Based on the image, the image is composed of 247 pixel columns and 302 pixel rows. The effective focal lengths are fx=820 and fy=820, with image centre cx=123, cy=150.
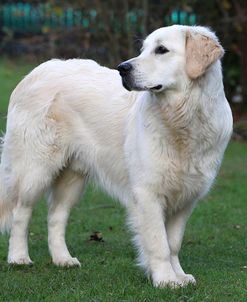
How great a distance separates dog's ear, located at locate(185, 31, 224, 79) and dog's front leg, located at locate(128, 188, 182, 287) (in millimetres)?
974

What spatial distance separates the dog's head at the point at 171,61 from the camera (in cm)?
588

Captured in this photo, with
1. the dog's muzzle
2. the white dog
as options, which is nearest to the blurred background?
the white dog

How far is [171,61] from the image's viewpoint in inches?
235

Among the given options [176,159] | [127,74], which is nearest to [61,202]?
[176,159]

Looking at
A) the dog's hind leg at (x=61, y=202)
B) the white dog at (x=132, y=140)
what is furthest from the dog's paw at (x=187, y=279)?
the dog's hind leg at (x=61, y=202)

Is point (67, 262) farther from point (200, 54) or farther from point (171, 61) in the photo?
point (200, 54)

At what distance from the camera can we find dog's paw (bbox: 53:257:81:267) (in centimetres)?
694

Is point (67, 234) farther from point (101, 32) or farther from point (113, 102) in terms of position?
point (101, 32)

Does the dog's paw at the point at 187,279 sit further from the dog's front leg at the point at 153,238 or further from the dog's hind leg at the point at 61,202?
the dog's hind leg at the point at 61,202

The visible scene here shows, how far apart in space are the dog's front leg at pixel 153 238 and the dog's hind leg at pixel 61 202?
45.9 inches

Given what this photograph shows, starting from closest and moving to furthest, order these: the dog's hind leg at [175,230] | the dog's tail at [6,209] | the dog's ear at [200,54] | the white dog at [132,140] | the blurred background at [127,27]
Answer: the dog's ear at [200,54], the white dog at [132,140], the dog's hind leg at [175,230], the dog's tail at [6,209], the blurred background at [127,27]

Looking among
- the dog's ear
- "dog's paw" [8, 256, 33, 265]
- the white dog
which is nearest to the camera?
the dog's ear

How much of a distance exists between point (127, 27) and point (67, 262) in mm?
8873

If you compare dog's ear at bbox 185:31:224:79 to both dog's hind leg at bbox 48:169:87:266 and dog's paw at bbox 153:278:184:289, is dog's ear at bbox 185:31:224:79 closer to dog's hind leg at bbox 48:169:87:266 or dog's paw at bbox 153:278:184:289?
dog's paw at bbox 153:278:184:289
